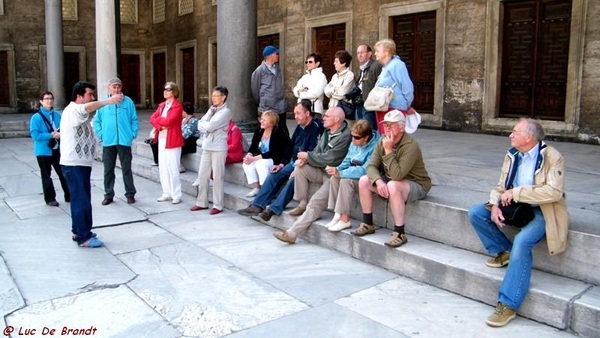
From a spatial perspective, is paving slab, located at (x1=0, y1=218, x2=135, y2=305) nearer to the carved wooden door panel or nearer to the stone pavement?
the stone pavement

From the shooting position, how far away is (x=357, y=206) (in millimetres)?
5824

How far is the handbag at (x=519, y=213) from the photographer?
4066mm

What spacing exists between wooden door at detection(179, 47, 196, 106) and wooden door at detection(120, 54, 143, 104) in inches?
108

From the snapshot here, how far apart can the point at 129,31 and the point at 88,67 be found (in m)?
2.28

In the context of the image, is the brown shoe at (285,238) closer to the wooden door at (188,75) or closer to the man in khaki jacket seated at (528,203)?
the man in khaki jacket seated at (528,203)

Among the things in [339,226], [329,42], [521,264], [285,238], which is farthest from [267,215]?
[329,42]

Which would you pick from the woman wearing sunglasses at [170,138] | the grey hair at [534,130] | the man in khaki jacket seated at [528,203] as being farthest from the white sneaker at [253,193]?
the grey hair at [534,130]

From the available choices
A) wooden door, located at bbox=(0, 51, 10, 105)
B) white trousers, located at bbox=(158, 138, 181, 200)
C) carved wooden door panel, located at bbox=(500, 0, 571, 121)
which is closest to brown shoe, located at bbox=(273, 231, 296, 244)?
white trousers, located at bbox=(158, 138, 181, 200)

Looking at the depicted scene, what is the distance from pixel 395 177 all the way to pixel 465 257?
0.93 meters

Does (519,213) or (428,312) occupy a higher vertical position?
(519,213)

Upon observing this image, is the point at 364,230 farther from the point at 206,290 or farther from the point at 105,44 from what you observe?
the point at 105,44

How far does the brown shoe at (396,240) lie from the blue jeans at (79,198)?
10.1 feet

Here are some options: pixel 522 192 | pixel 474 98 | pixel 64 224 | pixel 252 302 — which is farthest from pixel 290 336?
pixel 474 98

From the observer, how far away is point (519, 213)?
407 cm
